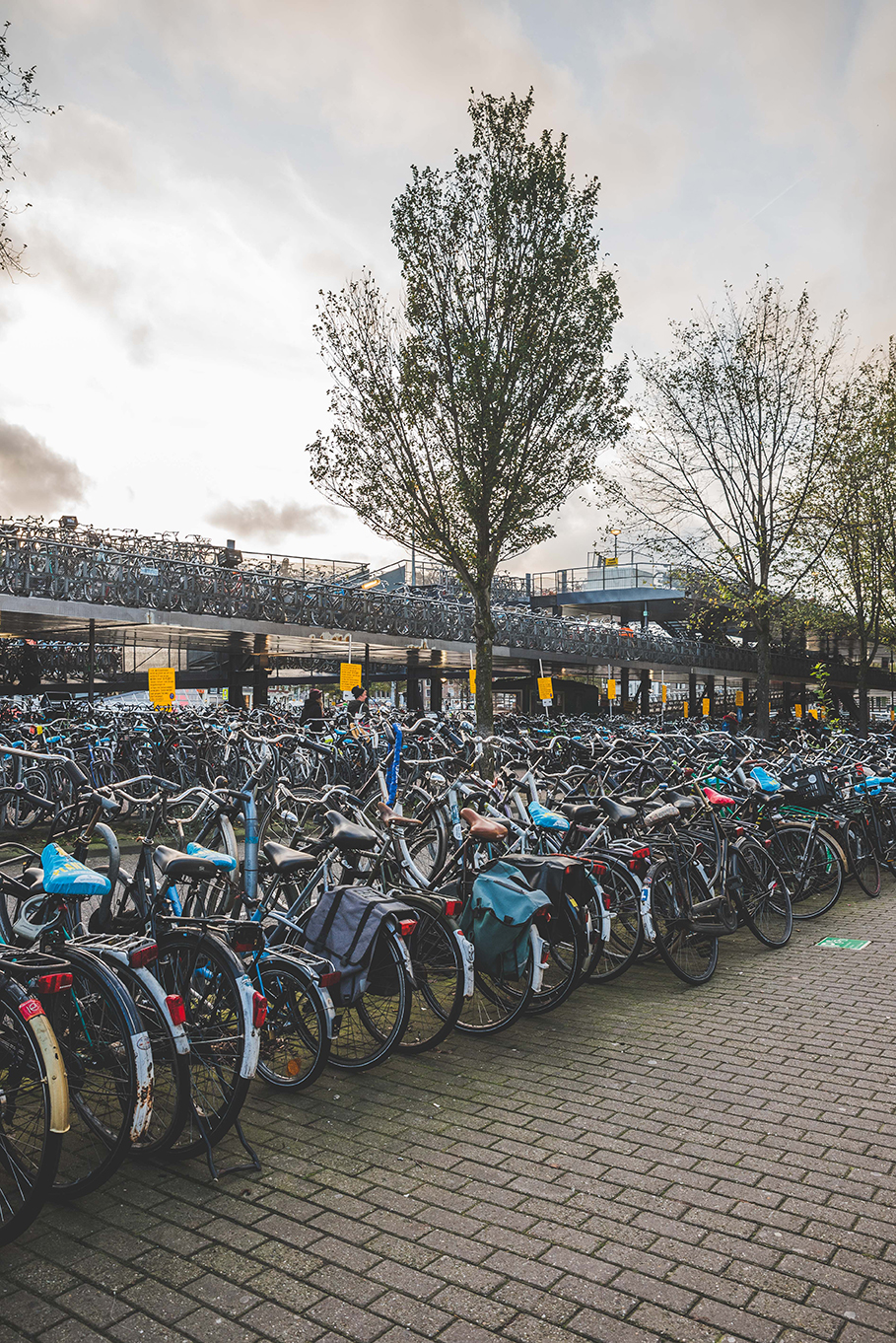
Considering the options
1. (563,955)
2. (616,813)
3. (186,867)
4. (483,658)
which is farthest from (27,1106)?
(483,658)

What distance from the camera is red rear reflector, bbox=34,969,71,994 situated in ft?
9.20

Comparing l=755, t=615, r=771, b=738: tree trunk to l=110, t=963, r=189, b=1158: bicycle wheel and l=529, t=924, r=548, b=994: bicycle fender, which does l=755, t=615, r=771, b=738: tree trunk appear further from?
l=110, t=963, r=189, b=1158: bicycle wheel

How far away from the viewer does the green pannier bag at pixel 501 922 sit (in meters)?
4.44

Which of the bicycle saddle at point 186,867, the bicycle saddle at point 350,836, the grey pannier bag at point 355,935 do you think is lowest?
the grey pannier bag at point 355,935

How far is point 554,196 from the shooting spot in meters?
11.2

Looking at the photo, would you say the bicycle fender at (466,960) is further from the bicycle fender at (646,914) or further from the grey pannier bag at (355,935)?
Result: the bicycle fender at (646,914)

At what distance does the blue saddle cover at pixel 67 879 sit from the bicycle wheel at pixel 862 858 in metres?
6.66

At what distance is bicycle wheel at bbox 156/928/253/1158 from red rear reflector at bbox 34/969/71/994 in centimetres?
65

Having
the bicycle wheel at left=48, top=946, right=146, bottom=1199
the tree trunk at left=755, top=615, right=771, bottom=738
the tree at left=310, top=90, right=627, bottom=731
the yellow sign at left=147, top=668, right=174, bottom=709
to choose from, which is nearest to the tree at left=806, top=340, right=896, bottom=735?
A: the tree trunk at left=755, top=615, right=771, bottom=738

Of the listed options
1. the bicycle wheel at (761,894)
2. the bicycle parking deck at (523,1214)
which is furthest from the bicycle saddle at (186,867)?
the bicycle wheel at (761,894)

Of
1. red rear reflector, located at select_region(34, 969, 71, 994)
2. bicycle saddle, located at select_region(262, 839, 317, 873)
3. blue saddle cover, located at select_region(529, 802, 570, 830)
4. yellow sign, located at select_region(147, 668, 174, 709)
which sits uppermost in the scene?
yellow sign, located at select_region(147, 668, 174, 709)

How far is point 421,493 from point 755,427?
338 inches

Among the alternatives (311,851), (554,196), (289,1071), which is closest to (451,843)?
(311,851)

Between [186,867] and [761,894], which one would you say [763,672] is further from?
[186,867]
